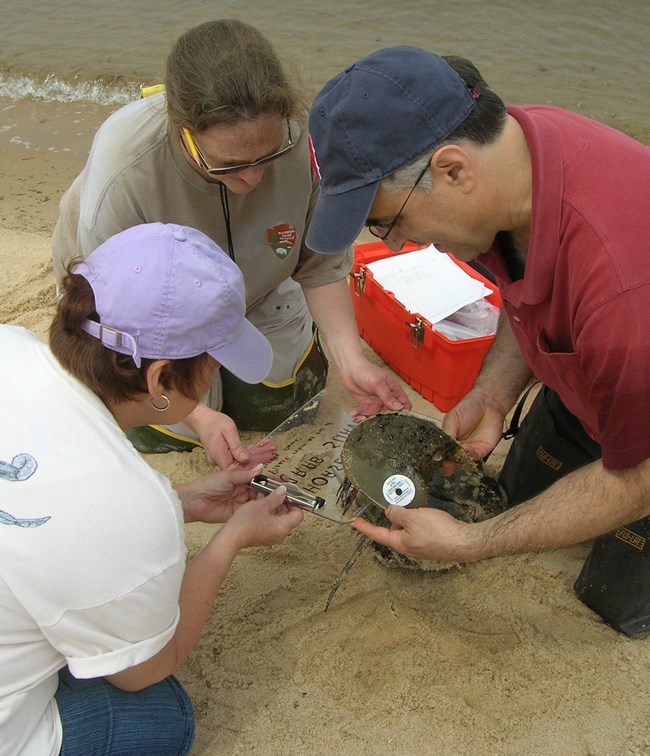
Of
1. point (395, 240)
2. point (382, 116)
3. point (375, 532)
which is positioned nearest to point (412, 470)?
point (375, 532)

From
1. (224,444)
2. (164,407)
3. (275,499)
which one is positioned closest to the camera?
(164,407)

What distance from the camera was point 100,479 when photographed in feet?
4.68

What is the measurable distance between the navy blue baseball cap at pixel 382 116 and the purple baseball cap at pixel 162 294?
1.24 ft

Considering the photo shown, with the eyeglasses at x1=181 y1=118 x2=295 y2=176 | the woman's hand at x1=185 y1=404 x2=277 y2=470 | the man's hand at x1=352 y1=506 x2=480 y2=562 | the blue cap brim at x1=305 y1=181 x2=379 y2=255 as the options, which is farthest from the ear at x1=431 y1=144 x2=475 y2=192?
the woman's hand at x1=185 y1=404 x2=277 y2=470

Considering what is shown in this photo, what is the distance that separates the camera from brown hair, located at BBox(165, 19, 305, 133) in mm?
1974

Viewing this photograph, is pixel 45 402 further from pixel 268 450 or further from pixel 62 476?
pixel 268 450

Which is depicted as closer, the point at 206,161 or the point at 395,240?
the point at 395,240

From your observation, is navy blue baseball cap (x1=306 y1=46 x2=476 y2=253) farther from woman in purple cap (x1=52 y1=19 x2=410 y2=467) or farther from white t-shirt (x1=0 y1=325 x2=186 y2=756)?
white t-shirt (x1=0 y1=325 x2=186 y2=756)

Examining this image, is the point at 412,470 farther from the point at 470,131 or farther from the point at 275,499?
the point at 470,131

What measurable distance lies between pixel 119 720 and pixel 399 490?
105cm

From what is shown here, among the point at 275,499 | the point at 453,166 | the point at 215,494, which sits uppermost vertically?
the point at 453,166

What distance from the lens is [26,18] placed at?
7.94 metres

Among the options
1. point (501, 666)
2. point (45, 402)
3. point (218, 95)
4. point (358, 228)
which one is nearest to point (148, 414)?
point (45, 402)

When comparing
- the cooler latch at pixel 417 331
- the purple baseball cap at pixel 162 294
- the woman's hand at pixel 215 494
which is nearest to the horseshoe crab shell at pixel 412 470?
the woman's hand at pixel 215 494
